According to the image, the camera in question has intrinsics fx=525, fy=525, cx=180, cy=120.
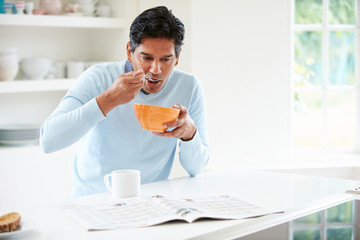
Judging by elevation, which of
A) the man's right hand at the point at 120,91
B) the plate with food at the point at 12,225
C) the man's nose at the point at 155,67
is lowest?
the plate with food at the point at 12,225

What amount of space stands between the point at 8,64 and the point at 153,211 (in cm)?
211

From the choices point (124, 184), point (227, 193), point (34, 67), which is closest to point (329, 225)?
point (227, 193)

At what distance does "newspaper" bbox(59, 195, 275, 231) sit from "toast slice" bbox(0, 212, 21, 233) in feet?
0.51

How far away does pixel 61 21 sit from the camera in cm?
342

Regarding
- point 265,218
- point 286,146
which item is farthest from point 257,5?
point 265,218

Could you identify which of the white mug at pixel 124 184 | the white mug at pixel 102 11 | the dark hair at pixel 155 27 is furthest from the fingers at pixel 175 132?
the white mug at pixel 102 11

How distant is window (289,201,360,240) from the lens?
134 cm

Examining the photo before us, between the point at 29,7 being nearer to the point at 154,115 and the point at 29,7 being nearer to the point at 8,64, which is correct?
the point at 8,64

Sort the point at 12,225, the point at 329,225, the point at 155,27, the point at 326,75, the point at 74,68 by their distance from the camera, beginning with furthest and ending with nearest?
the point at 326,75, the point at 74,68, the point at 155,27, the point at 329,225, the point at 12,225

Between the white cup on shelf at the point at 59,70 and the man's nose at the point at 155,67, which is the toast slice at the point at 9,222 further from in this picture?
the white cup on shelf at the point at 59,70

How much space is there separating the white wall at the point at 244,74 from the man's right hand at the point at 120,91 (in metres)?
1.79

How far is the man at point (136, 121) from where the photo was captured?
1900mm

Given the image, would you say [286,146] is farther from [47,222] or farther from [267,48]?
[47,222]

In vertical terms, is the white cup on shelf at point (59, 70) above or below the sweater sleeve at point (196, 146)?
above
